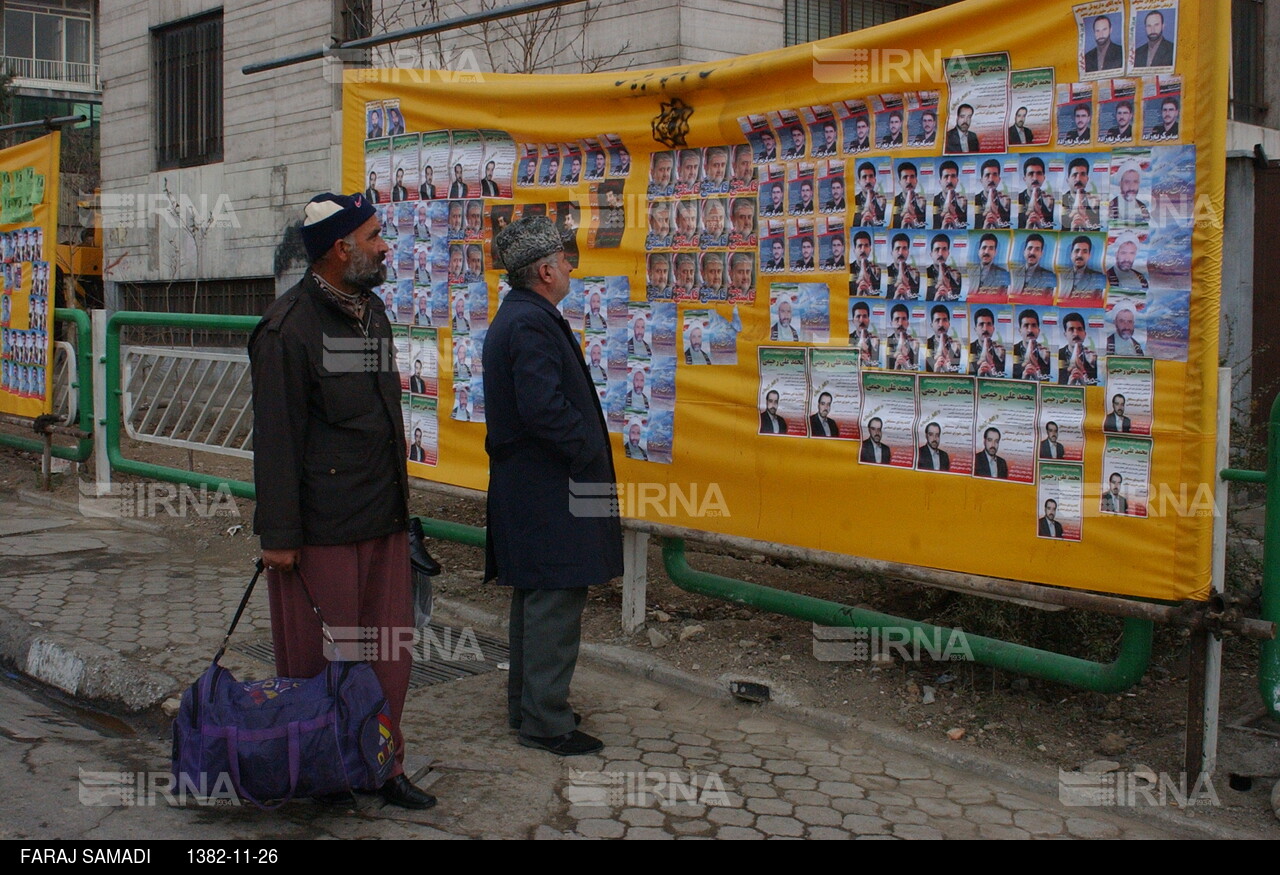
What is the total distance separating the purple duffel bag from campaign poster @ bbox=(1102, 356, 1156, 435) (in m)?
2.47

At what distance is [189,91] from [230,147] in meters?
1.60

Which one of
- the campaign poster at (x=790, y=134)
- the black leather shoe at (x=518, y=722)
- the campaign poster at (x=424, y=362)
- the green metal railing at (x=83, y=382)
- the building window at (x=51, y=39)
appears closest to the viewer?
the black leather shoe at (x=518, y=722)

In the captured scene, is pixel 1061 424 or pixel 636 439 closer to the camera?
pixel 1061 424

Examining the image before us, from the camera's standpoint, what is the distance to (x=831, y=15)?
1019 centimetres

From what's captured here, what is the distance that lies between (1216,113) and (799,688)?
2.54 meters

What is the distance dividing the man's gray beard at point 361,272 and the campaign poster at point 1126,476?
7.96ft

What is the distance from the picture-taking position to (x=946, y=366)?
165 inches

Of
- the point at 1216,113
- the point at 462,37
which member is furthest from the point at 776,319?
the point at 462,37

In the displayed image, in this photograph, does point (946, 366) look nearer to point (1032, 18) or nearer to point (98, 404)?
point (1032, 18)

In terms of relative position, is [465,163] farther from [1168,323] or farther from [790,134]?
[1168,323]

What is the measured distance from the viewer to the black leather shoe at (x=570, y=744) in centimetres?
425

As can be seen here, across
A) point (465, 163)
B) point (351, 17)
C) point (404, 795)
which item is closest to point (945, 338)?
point (404, 795)

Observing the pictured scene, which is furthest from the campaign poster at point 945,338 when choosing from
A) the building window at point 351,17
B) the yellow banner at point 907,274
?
the building window at point 351,17

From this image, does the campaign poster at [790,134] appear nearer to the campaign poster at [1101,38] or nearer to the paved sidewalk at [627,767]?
the campaign poster at [1101,38]
